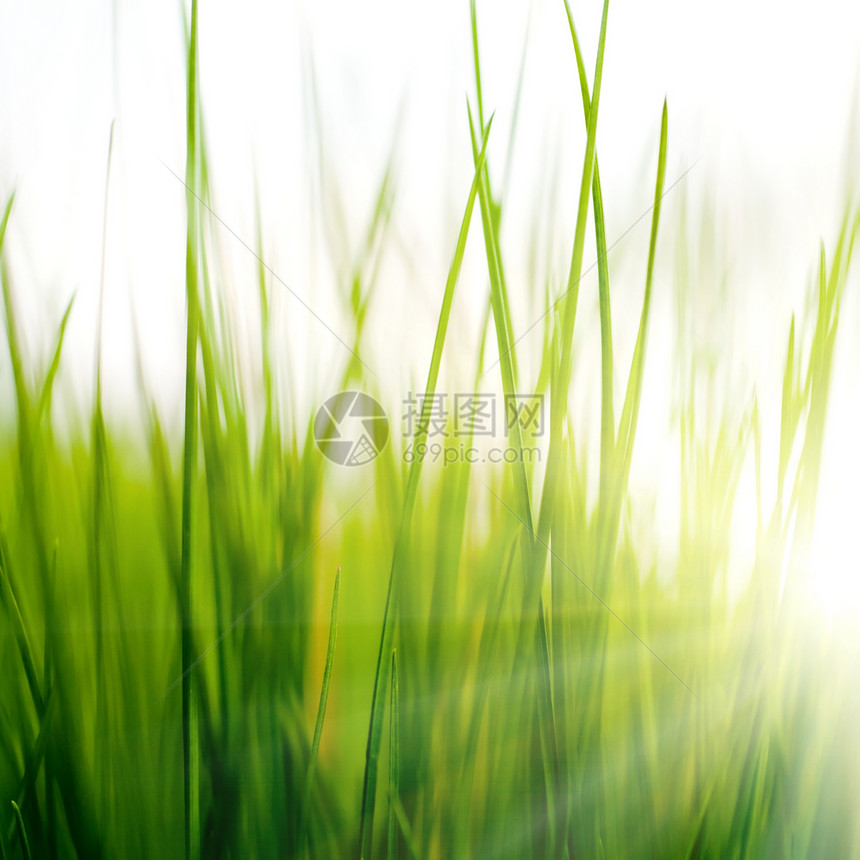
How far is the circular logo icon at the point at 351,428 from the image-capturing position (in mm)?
381

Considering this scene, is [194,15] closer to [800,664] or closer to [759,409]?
[759,409]

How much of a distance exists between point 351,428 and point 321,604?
14 cm

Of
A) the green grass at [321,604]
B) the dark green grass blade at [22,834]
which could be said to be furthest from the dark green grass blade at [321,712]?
the dark green grass blade at [22,834]

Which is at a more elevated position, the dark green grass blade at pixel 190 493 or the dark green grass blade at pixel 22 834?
the dark green grass blade at pixel 190 493

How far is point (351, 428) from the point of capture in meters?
0.38

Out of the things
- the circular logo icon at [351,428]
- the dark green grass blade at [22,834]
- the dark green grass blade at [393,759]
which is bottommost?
the dark green grass blade at [22,834]

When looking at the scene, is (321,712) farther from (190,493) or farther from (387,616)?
(190,493)

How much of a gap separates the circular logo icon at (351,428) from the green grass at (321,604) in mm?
10

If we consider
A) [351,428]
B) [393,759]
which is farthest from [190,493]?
[393,759]

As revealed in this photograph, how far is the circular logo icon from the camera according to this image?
1.25ft

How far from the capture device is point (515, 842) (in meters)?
0.40

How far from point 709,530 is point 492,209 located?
0.32m

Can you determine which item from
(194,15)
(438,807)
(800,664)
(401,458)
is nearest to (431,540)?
(401,458)

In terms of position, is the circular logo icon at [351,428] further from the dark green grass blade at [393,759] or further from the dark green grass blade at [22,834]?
the dark green grass blade at [22,834]
